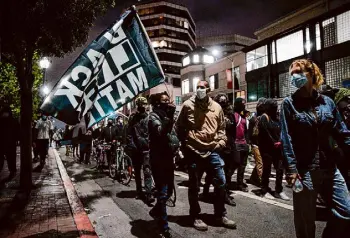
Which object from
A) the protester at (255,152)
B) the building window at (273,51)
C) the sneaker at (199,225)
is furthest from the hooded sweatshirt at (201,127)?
the building window at (273,51)

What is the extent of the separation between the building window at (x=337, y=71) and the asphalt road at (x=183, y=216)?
18501 mm

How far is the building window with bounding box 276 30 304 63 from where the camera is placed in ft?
88.6

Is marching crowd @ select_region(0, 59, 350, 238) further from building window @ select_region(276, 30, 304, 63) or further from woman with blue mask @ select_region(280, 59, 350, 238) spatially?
building window @ select_region(276, 30, 304, 63)

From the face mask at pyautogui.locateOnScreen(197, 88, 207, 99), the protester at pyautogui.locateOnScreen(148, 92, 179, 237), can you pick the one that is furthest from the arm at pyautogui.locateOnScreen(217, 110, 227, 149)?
the protester at pyautogui.locateOnScreen(148, 92, 179, 237)

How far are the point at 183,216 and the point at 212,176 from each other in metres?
1.09

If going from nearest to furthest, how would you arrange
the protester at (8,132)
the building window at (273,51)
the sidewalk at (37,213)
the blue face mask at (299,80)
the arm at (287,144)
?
the arm at (287,144), the blue face mask at (299,80), the sidewalk at (37,213), the protester at (8,132), the building window at (273,51)

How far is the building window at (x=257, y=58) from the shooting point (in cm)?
3212

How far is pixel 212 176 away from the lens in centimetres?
465

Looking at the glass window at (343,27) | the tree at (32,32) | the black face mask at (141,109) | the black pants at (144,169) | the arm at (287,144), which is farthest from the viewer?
the glass window at (343,27)

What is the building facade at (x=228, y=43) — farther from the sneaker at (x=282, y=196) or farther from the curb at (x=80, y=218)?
the curb at (x=80, y=218)

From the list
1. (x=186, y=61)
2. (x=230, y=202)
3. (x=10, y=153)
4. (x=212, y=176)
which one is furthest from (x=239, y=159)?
(x=186, y=61)

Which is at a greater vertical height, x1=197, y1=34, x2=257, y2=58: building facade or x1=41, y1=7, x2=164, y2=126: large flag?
x1=197, y1=34, x2=257, y2=58: building facade

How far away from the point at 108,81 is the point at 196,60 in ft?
161

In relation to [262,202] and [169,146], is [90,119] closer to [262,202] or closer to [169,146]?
[169,146]
